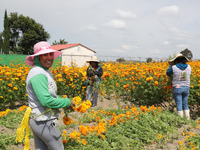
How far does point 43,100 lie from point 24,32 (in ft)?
134

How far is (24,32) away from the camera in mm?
37344

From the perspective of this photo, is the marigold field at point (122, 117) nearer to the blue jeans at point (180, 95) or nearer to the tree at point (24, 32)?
the blue jeans at point (180, 95)

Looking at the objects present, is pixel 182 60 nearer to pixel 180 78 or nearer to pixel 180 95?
pixel 180 78

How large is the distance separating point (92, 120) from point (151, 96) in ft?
6.22

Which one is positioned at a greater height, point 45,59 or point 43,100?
point 45,59

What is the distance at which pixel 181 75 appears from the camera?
3.74 m

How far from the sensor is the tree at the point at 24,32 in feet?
119

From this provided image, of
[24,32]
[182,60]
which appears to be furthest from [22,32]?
[182,60]

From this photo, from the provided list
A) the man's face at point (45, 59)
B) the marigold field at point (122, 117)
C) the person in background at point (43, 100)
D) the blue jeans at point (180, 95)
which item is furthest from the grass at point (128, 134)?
the man's face at point (45, 59)

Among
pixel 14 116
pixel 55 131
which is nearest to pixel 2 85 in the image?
pixel 14 116

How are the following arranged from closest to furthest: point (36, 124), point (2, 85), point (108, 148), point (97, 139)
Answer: point (36, 124) < point (108, 148) < point (97, 139) < point (2, 85)

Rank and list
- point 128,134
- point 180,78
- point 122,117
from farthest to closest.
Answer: point 180,78
point 122,117
point 128,134

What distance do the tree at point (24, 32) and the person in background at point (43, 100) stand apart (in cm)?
3804

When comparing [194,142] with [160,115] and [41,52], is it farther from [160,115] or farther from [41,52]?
[41,52]
